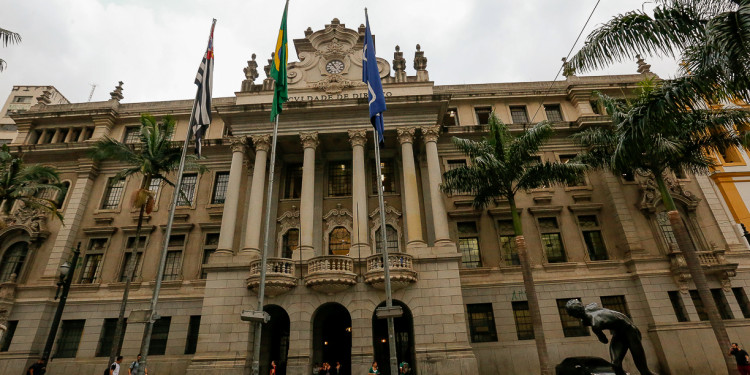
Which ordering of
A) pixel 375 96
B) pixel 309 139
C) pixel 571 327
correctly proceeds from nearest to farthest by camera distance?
pixel 375 96, pixel 571 327, pixel 309 139

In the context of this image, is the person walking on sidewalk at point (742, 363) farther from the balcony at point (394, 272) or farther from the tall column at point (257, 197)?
the tall column at point (257, 197)

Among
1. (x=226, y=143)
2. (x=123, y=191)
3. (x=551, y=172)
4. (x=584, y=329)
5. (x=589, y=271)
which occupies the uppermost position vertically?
(x=226, y=143)

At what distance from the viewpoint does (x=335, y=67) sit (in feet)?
89.1

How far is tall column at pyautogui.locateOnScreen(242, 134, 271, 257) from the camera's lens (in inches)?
833

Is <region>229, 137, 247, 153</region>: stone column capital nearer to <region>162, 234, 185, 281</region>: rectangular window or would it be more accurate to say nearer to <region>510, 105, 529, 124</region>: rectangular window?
<region>162, 234, 185, 281</region>: rectangular window

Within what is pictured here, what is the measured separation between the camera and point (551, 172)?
1877cm

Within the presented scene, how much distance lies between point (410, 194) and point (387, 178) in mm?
4713

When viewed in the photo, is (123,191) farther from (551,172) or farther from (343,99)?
(551,172)

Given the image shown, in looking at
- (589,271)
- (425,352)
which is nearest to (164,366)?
(425,352)

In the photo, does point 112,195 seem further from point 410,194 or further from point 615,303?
point 615,303

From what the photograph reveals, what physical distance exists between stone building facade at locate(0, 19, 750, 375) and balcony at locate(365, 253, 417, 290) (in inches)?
4.3

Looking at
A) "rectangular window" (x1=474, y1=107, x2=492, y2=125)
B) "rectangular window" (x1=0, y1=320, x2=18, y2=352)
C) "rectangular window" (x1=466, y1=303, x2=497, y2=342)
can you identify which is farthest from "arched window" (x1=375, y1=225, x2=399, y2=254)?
"rectangular window" (x1=0, y1=320, x2=18, y2=352)

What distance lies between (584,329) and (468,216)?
9.18 m

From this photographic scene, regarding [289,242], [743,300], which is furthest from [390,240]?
[743,300]
